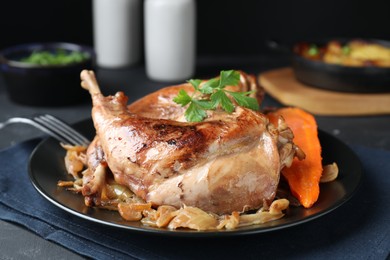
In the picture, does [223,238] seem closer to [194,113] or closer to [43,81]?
[194,113]

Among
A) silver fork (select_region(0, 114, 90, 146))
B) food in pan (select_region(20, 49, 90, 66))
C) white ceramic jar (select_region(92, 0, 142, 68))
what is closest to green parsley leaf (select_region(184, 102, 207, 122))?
silver fork (select_region(0, 114, 90, 146))

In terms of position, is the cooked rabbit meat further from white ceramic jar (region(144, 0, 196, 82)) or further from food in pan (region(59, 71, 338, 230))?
white ceramic jar (region(144, 0, 196, 82))

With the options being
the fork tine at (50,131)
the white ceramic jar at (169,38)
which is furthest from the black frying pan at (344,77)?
the fork tine at (50,131)

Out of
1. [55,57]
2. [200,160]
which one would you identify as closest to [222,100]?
[200,160]

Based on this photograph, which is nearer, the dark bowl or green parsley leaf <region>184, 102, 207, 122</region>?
green parsley leaf <region>184, 102, 207, 122</region>

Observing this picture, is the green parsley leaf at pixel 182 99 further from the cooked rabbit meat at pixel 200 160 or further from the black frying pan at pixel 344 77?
the black frying pan at pixel 344 77

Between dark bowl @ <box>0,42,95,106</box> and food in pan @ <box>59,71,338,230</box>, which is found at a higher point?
food in pan @ <box>59,71,338,230</box>
